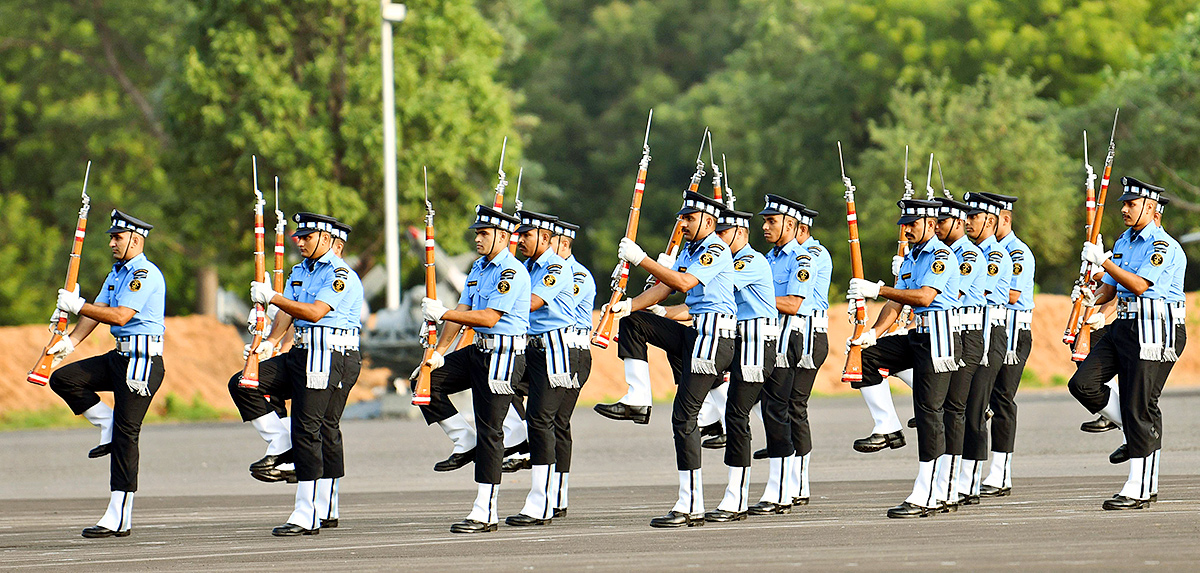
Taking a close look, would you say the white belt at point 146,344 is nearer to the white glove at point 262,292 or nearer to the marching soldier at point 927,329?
the white glove at point 262,292

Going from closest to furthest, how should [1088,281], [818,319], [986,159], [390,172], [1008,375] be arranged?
[1088,281] < [818,319] < [1008,375] < [390,172] < [986,159]

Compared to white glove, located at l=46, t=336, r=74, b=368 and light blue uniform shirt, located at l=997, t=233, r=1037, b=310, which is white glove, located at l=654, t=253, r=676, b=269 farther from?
white glove, located at l=46, t=336, r=74, b=368

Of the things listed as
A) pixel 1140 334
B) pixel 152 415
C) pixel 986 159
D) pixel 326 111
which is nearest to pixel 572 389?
pixel 1140 334

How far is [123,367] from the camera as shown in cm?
1145

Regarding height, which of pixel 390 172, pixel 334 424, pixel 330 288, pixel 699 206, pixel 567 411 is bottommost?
pixel 334 424

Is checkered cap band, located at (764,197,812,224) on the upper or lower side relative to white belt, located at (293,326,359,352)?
upper

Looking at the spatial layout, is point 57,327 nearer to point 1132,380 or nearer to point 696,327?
point 696,327

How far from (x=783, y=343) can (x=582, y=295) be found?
4.91ft

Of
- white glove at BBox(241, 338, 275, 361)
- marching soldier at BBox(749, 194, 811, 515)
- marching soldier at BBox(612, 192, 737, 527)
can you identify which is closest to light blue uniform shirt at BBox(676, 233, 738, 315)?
marching soldier at BBox(612, 192, 737, 527)

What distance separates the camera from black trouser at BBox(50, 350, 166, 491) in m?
11.3

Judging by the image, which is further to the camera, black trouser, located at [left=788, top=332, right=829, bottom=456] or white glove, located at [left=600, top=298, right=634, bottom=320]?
black trouser, located at [left=788, top=332, right=829, bottom=456]

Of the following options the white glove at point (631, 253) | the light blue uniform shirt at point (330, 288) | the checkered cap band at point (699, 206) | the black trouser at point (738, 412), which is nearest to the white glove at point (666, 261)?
the checkered cap band at point (699, 206)

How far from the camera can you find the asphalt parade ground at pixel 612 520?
370 inches


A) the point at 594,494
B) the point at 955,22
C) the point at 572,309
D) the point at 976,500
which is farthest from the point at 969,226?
the point at 955,22
